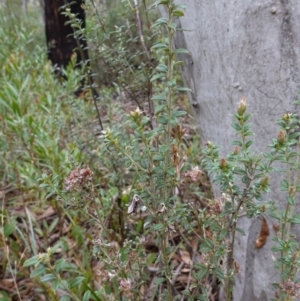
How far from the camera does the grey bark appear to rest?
1.11 meters

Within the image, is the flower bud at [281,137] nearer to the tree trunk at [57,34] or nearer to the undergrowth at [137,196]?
the undergrowth at [137,196]

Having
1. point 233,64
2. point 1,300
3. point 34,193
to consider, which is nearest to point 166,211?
point 233,64

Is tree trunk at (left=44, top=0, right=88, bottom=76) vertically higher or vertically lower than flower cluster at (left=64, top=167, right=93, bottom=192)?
lower

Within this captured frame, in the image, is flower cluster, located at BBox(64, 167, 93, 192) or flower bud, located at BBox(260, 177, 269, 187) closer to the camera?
flower bud, located at BBox(260, 177, 269, 187)

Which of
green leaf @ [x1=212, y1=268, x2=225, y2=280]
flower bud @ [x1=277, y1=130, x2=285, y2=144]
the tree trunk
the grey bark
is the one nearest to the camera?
flower bud @ [x1=277, y1=130, x2=285, y2=144]

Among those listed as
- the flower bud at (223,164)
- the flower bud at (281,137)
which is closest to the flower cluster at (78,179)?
the flower bud at (223,164)

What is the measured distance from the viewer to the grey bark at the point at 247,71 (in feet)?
3.64

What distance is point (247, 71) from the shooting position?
1.21 m

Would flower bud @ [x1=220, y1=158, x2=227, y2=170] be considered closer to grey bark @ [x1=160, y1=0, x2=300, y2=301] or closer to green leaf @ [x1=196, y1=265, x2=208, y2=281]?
green leaf @ [x1=196, y1=265, x2=208, y2=281]

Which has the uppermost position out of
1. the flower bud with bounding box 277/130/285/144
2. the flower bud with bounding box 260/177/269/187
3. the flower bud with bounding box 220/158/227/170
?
the flower bud with bounding box 277/130/285/144

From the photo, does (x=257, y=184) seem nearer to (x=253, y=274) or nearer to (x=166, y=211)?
(x=166, y=211)

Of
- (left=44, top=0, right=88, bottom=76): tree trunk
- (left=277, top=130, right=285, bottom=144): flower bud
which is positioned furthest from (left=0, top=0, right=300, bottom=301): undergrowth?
(left=44, top=0, right=88, bottom=76): tree trunk

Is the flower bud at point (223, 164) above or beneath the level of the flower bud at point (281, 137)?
beneath

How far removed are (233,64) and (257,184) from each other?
0.49 m
